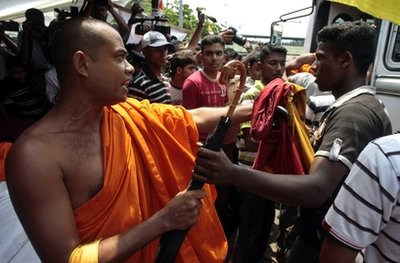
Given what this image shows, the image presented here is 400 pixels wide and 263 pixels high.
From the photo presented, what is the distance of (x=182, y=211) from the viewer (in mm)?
1339

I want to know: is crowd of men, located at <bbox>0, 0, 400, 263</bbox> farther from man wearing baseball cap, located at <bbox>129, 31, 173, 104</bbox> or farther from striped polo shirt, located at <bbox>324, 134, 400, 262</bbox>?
man wearing baseball cap, located at <bbox>129, 31, 173, 104</bbox>

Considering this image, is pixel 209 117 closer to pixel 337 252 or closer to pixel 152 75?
pixel 337 252

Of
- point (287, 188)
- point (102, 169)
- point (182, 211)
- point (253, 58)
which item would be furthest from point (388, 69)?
point (102, 169)

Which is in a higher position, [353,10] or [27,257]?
[353,10]

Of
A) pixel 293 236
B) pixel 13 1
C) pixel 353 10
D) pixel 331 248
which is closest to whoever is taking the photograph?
pixel 331 248

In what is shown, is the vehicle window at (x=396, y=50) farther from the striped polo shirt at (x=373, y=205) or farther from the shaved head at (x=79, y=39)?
the shaved head at (x=79, y=39)

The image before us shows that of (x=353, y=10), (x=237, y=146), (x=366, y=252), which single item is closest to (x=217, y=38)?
(x=237, y=146)

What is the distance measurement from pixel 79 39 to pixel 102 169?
0.51m

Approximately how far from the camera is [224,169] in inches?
57.3

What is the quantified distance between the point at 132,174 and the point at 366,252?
90 centimetres

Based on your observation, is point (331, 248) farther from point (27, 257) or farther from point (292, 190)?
point (27, 257)

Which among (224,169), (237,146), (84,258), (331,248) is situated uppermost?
(224,169)

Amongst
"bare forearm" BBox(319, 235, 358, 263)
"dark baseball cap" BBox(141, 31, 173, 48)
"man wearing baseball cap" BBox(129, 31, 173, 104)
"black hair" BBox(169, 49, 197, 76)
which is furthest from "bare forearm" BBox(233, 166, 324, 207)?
"black hair" BBox(169, 49, 197, 76)

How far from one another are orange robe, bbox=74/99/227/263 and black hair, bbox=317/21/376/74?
0.94m
